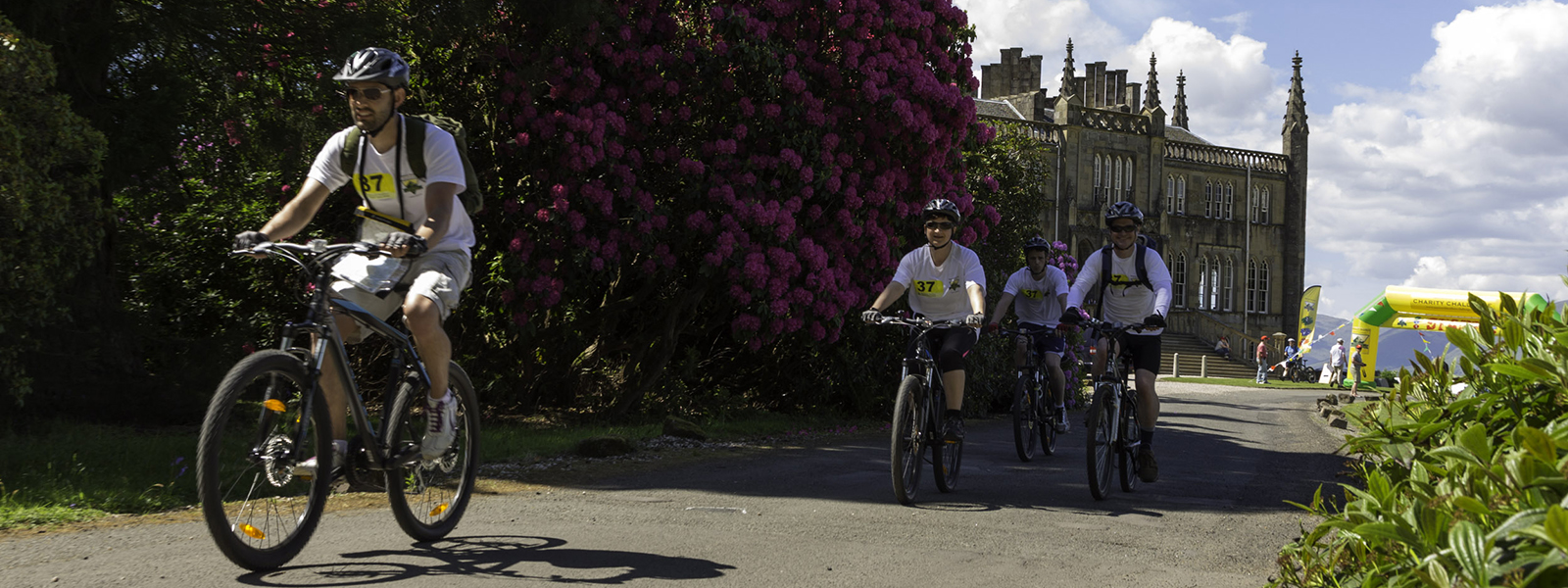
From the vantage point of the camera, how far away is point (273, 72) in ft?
33.7

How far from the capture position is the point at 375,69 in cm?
465

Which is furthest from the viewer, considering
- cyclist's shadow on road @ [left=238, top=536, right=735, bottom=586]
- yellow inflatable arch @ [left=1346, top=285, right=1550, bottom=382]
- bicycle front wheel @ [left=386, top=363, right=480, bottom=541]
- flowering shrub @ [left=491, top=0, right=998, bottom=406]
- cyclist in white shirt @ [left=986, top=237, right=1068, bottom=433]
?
yellow inflatable arch @ [left=1346, top=285, right=1550, bottom=382]

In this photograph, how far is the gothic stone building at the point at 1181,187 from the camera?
58.7 m

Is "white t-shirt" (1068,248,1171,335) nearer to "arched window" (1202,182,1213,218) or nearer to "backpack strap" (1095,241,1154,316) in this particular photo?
"backpack strap" (1095,241,1154,316)

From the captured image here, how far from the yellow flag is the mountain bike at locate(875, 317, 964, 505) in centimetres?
4333

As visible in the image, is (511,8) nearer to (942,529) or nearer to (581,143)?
(581,143)

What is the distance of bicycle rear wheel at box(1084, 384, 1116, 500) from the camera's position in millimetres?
7332

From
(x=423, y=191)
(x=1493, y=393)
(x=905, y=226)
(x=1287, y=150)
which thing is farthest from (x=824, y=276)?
(x=1287, y=150)

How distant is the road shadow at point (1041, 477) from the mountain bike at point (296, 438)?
2.42m

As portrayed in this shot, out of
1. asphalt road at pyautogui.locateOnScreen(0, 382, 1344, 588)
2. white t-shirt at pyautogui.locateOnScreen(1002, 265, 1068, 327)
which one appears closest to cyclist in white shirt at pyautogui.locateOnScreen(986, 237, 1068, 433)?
white t-shirt at pyautogui.locateOnScreen(1002, 265, 1068, 327)

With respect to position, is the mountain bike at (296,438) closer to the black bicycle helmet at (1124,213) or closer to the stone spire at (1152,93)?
the black bicycle helmet at (1124,213)

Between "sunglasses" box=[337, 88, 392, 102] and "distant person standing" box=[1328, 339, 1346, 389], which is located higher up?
"sunglasses" box=[337, 88, 392, 102]

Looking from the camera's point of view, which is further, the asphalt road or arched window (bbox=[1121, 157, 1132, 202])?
arched window (bbox=[1121, 157, 1132, 202])

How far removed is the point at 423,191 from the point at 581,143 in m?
5.93
